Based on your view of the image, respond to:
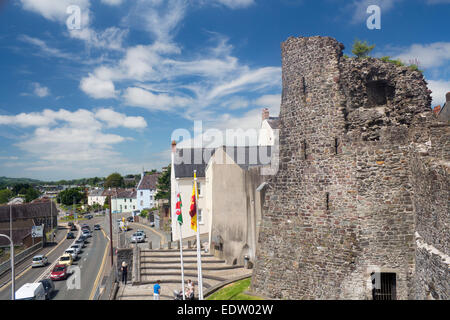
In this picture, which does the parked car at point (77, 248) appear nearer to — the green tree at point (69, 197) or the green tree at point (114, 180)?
the green tree at point (69, 197)

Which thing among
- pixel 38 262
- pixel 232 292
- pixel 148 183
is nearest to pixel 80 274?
pixel 38 262

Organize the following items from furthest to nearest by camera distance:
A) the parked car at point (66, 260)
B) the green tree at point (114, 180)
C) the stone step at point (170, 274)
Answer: the green tree at point (114, 180) < the parked car at point (66, 260) < the stone step at point (170, 274)

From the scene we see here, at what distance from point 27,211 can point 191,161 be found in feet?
138

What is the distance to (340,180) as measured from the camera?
1052cm

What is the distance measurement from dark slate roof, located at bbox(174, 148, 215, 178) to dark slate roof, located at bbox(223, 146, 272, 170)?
830 cm

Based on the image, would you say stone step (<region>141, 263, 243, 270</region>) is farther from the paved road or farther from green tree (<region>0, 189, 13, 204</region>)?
green tree (<region>0, 189, 13, 204</region>)

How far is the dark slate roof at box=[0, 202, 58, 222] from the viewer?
184ft

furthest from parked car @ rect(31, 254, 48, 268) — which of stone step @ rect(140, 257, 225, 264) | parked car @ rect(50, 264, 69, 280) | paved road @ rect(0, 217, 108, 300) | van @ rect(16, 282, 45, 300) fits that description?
stone step @ rect(140, 257, 225, 264)

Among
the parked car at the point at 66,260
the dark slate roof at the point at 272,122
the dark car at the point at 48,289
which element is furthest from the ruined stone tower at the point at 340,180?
the parked car at the point at 66,260

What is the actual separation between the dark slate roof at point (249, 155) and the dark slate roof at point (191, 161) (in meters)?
8.30

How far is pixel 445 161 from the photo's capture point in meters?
8.34

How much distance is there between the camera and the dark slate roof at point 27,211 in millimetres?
56031
